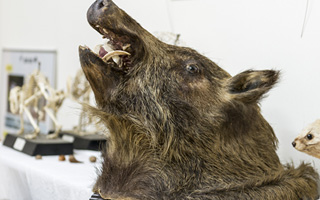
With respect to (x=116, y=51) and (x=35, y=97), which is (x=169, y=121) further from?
(x=35, y=97)

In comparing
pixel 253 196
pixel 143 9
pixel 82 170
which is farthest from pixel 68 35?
pixel 253 196

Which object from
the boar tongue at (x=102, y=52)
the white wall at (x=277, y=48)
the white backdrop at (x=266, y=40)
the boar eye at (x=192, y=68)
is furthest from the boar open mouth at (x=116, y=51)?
the white wall at (x=277, y=48)

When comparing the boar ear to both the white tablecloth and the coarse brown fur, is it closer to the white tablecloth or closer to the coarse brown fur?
the coarse brown fur

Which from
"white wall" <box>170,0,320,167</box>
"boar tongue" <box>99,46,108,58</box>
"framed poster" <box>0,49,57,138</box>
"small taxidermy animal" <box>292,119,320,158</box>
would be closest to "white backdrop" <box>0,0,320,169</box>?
"white wall" <box>170,0,320,167</box>

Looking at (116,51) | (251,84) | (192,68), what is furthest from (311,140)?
(116,51)

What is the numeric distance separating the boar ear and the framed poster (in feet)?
6.83

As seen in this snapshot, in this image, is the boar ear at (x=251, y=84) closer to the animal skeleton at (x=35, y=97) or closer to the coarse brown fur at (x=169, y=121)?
the coarse brown fur at (x=169, y=121)

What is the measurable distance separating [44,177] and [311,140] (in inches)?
37.7

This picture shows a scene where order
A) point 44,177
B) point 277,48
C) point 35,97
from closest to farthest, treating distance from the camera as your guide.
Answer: point 277,48 < point 44,177 < point 35,97

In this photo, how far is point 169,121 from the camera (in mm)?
1178

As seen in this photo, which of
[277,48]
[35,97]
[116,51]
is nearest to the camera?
[116,51]

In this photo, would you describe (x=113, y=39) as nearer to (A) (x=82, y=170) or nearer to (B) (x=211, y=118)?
(B) (x=211, y=118)

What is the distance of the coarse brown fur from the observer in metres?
1.16

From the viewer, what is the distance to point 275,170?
4.17 feet
